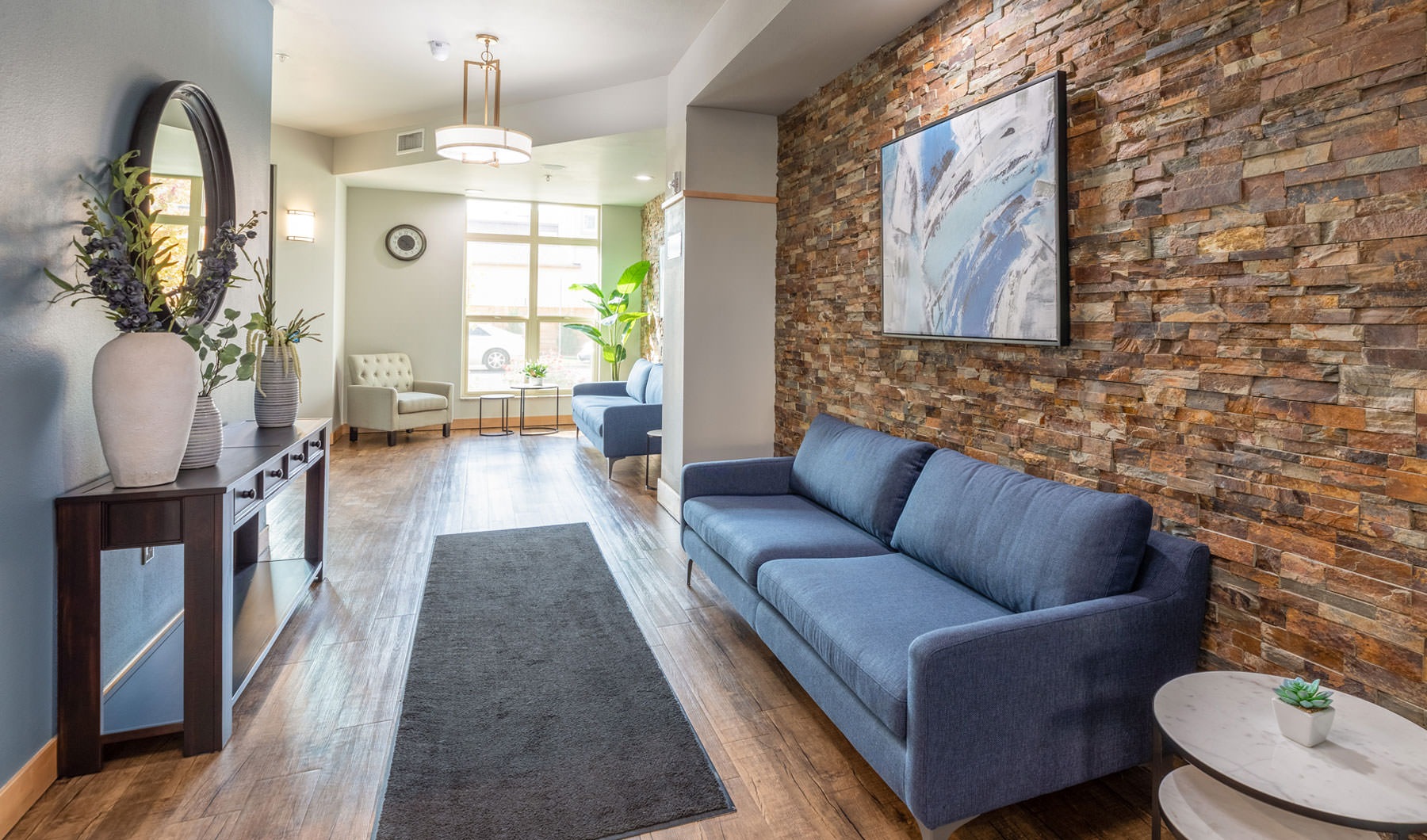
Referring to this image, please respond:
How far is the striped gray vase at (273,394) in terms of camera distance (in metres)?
2.97

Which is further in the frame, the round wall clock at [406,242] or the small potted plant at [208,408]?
the round wall clock at [406,242]

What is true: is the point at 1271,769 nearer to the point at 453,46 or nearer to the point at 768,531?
the point at 768,531

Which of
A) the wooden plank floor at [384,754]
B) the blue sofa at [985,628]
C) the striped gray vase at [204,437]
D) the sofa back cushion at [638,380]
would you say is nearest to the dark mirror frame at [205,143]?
the striped gray vase at [204,437]

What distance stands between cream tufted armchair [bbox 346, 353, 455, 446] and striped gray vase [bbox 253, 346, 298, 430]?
422 cm

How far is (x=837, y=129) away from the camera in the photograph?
369 centimetres

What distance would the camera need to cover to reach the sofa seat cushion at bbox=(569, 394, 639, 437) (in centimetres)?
606

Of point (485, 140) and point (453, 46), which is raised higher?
point (453, 46)

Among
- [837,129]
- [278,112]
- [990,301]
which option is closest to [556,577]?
[990,301]

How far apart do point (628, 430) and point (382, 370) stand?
3302 millimetres

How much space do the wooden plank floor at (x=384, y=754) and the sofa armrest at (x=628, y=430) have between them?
1955mm

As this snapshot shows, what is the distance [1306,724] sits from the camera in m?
1.29

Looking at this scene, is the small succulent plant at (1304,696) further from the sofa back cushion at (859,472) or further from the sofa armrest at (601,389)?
the sofa armrest at (601,389)

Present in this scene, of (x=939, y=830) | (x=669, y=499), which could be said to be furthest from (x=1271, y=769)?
(x=669, y=499)

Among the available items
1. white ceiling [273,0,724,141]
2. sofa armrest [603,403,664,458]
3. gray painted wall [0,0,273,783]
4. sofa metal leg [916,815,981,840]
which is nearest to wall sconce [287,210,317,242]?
white ceiling [273,0,724,141]
